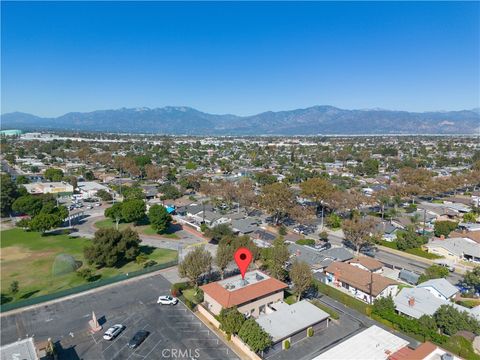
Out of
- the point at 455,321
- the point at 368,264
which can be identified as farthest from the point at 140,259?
the point at 455,321

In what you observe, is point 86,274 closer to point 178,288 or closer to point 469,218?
point 178,288

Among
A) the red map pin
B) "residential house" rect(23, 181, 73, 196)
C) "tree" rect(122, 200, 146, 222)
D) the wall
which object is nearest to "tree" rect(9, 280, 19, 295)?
"tree" rect(122, 200, 146, 222)

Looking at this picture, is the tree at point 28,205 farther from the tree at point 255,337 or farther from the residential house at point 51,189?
the tree at point 255,337

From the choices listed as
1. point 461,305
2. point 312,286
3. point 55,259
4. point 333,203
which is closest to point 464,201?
point 333,203

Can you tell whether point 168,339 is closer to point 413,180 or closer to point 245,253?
point 245,253

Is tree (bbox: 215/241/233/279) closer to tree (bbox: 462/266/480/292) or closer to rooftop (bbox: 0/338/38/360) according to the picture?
rooftop (bbox: 0/338/38/360)
